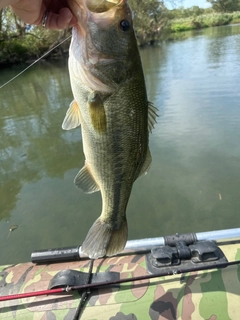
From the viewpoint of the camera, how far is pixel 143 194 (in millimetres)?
5188

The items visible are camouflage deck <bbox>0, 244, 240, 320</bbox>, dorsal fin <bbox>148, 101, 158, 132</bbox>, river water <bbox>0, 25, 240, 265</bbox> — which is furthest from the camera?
river water <bbox>0, 25, 240, 265</bbox>

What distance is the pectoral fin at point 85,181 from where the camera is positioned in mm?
1731

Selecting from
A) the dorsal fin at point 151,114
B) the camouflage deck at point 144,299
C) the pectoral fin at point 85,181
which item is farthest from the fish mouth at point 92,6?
the camouflage deck at point 144,299

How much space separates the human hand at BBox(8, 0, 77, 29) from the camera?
1407mm

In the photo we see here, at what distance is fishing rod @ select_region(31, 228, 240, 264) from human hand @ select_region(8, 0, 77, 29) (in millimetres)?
1866

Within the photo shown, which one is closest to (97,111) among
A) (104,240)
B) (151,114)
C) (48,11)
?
(151,114)

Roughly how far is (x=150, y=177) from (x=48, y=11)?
432cm

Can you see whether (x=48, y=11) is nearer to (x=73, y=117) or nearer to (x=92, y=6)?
(x=92, y=6)

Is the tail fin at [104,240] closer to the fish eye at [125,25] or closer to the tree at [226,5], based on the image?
the fish eye at [125,25]

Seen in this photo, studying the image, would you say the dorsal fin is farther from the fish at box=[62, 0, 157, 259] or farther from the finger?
the finger

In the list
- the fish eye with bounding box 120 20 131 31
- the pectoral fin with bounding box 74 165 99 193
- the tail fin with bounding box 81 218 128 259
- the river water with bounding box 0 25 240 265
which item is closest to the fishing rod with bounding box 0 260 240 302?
the tail fin with bounding box 81 218 128 259

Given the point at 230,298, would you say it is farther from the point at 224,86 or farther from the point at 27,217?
the point at 224,86

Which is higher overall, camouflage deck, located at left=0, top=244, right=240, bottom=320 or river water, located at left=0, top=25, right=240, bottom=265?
camouflage deck, located at left=0, top=244, right=240, bottom=320

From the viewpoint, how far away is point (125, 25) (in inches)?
54.9
